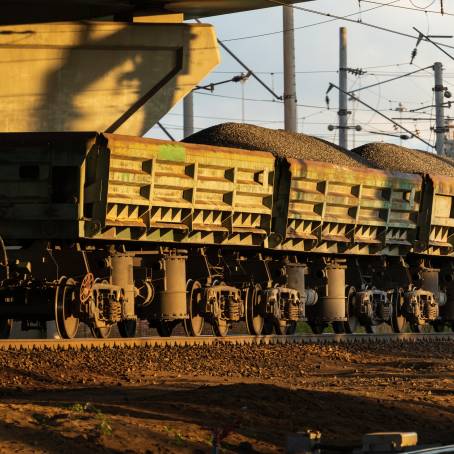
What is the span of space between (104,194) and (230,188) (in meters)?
3.13

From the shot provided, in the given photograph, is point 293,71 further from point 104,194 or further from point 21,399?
point 21,399

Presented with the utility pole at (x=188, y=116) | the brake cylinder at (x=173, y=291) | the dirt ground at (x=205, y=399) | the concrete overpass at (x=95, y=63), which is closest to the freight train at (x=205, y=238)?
the brake cylinder at (x=173, y=291)

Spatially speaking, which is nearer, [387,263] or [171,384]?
[171,384]

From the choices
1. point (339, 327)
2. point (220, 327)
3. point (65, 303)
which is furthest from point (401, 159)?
point (65, 303)

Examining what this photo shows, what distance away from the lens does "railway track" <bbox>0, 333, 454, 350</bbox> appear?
19609 mm

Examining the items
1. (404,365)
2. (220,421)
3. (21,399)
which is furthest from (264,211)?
(220,421)

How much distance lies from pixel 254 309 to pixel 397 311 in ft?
18.1

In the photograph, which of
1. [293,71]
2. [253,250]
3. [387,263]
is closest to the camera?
[253,250]

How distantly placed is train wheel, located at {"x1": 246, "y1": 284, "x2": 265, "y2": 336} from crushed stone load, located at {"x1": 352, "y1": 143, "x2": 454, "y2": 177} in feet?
23.2

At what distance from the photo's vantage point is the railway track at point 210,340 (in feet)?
64.3

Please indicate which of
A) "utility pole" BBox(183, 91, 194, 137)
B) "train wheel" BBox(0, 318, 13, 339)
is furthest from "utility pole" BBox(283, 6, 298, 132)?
"train wheel" BBox(0, 318, 13, 339)

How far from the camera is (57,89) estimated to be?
88.8ft

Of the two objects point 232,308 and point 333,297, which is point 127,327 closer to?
point 232,308

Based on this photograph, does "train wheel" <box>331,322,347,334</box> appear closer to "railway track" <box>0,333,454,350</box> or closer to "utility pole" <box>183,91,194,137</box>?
"railway track" <box>0,333,454,350</box>
